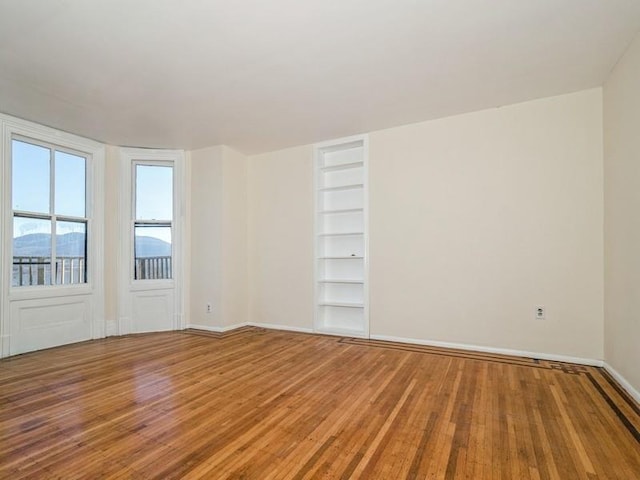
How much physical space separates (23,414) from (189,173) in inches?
140

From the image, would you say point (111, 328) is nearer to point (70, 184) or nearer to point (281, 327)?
point (70, 184)

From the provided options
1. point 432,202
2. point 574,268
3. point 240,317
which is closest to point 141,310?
point 240,317

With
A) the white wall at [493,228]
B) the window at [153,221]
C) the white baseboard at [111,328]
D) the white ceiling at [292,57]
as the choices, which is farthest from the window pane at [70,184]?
the white wall at [493,228]

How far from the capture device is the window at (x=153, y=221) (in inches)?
194

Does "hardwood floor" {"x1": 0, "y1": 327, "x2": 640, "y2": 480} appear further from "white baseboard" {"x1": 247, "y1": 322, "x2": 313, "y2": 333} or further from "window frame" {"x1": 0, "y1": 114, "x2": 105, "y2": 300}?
"white baseboard" {"x1": 247, "y1": 322, "x2": 313, "y2": 333}

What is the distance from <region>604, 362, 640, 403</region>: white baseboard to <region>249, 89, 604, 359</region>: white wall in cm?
21

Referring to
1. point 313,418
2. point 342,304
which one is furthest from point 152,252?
point 313,418

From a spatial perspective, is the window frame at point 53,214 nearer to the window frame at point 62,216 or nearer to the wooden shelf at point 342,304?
the window frame at point 62,216

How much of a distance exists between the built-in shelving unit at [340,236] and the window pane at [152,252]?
2.20 m

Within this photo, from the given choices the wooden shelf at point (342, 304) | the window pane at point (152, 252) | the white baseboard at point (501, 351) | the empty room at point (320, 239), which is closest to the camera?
the empty room at point (320, 239)

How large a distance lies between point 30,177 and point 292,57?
3.45m

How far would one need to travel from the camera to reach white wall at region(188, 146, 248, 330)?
16.0ft

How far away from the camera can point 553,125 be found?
344 cm

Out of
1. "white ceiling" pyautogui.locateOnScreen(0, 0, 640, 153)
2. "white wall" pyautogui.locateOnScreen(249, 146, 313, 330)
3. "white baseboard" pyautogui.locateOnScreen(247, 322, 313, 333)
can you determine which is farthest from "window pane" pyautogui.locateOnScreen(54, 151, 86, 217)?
"white baseboard" pyautogui.locateOnScreen(247, 322, 313, 333)
